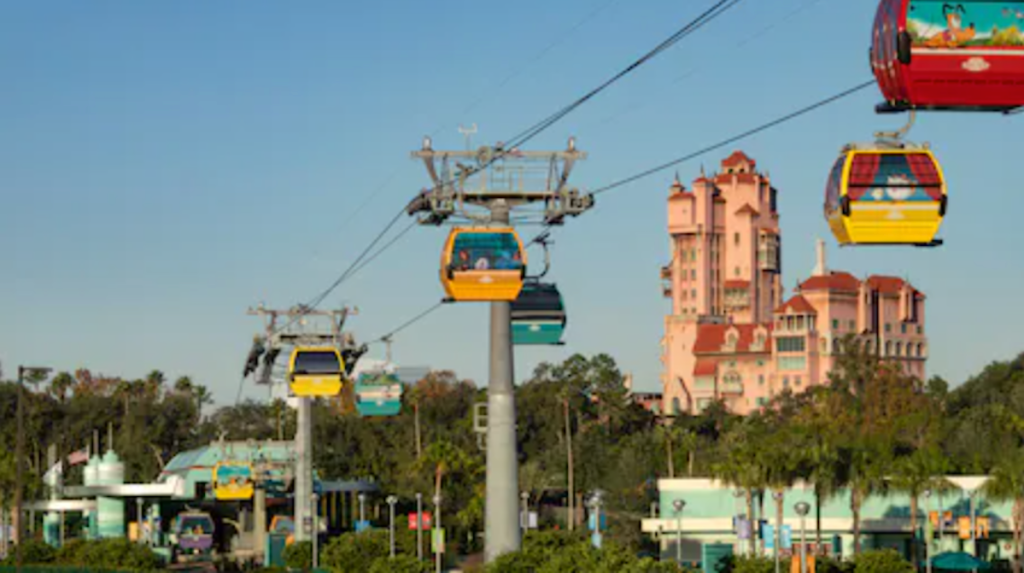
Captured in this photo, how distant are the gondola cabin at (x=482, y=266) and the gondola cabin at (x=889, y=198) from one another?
60.2ft

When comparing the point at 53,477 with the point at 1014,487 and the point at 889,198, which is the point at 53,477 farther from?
the point at 889,198

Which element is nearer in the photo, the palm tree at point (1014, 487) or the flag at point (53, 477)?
the palm tree at point (1014, 487)

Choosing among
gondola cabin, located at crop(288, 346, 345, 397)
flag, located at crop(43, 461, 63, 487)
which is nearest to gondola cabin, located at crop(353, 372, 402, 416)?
gondola cabin, located at crop(288, 346, 345, 397)

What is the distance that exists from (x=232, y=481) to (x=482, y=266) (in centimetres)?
5765

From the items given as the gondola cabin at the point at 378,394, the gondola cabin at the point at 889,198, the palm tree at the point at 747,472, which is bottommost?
the palm tree at the point at 747,472

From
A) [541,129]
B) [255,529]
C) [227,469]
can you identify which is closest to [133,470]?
[255,529]

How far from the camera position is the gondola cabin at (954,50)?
75.3 feet

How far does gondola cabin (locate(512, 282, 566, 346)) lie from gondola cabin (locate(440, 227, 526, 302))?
13019 millimetres

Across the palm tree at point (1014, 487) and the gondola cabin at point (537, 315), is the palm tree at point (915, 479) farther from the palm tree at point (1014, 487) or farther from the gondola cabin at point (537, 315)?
the gondola cabin at point (537, 315)

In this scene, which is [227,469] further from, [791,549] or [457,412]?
[457,412]

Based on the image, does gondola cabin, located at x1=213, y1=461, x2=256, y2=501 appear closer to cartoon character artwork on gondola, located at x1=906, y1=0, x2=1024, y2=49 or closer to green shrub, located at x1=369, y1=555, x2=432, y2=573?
green shrub, located at x1=369, y1=555, x2=432, y2=573

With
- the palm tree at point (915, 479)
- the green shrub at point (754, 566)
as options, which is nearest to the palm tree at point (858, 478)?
the palm tree at point (915, 479)

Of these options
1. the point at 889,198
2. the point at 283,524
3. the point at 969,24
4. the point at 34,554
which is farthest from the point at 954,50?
the point at 283,524

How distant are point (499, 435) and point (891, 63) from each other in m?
34.6
